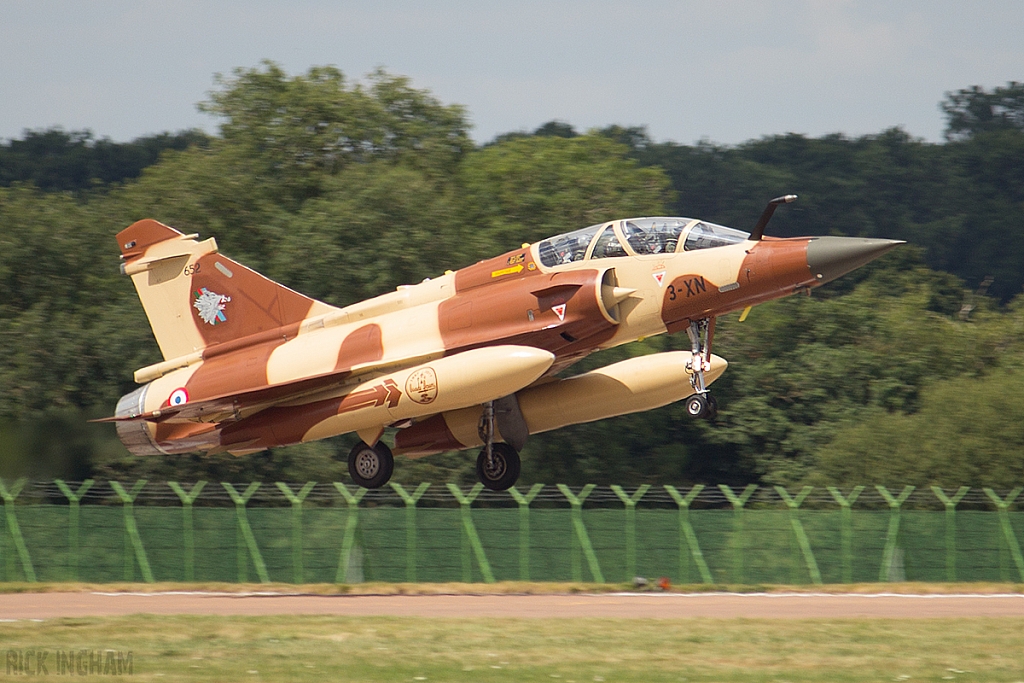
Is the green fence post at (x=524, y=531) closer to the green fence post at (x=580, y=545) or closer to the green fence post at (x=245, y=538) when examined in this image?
the green fence post at (x=580, y=545)

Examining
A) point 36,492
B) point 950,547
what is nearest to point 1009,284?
point 950,547

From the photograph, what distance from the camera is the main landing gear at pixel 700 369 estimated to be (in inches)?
721

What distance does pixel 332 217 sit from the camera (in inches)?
1516

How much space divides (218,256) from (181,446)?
341 centimetres

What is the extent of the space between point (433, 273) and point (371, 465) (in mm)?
16924

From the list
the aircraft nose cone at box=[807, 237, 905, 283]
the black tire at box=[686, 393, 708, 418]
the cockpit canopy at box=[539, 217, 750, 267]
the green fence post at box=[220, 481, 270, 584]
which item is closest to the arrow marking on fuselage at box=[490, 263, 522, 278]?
the cockpit canopy at box=[539, 217, 750, 267]

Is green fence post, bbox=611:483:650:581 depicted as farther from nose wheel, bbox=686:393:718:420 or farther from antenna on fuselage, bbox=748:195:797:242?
antenna on fuselage, bbox=748:195:797:242

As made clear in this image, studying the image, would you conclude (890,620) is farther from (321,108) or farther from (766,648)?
(321,108)

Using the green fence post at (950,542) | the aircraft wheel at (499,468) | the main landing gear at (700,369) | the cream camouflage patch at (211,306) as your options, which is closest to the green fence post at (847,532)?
the green fence post at (950,542)

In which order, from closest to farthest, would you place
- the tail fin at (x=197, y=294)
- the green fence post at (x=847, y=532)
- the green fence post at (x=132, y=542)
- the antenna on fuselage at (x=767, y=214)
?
the antenna on fuselage at (x=767, y=214) < the tail fin at (x=197, y=294) < the green fence post at (x=132, y=542) < the green fence post at (x=847, y=532)

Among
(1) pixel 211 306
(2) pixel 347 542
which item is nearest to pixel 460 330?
(1) pixel 211 306

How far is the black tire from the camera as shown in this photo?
720 inches

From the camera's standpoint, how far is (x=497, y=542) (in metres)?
27.8

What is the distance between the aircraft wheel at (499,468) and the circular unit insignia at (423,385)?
2189 millimetres
